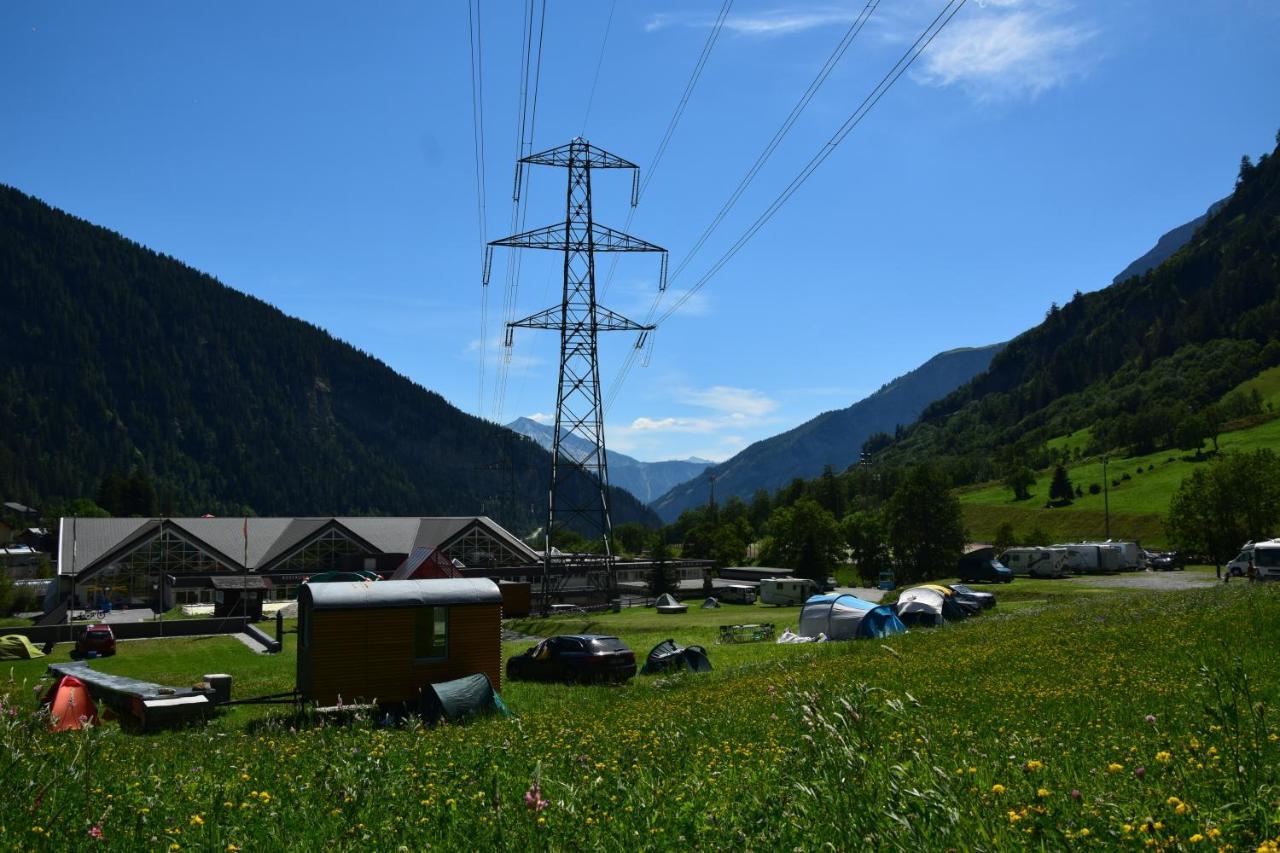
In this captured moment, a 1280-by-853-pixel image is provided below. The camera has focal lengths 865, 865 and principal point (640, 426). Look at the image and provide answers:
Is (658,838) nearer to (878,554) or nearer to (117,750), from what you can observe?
(117,750)

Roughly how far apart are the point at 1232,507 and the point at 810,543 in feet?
148

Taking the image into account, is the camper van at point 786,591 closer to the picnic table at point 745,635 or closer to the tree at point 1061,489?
the picnic table at point 745,635

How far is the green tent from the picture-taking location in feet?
133

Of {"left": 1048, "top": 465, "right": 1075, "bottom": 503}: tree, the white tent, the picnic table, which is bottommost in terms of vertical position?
the picnic table

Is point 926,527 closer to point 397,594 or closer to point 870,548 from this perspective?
point 870,548

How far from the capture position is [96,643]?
137ft

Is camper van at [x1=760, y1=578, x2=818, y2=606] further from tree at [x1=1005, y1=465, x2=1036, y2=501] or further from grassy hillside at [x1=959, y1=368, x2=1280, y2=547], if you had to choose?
tree at [x1=1005, y1=465, x2=1036, y2=501]

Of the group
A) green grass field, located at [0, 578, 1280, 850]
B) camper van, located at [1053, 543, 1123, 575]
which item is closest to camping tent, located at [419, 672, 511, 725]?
green grass field, located at [0, 578, 1280, 850]

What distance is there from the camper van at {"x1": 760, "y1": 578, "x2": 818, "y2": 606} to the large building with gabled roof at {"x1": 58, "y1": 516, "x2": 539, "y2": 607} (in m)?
27.0

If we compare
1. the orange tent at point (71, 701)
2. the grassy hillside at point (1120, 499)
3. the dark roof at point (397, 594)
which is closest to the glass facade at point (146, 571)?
the dark roof at point (397, 594)

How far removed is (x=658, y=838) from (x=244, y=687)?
27.3 meters

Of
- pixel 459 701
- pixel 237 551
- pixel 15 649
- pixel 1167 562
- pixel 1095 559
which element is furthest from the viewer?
pixel 237 551

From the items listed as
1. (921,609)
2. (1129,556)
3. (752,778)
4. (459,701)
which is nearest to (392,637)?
(459,701)

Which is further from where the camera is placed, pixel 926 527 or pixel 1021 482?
pixel 1021 482
